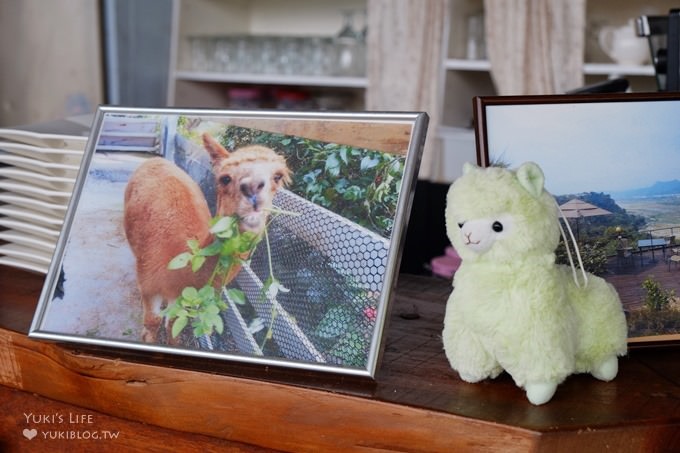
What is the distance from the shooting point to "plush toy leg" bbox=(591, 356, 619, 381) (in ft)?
2.58

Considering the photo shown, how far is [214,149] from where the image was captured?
88 centimetres

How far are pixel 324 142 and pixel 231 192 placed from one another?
0.11m

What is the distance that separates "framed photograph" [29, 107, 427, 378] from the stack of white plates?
0.13 m

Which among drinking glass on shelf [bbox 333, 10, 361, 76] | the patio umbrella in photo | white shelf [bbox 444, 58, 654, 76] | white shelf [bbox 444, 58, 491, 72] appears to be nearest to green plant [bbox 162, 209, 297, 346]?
the patio umbrella in photo

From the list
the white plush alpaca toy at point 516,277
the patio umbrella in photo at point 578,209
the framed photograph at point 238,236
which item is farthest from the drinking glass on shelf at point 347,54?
the white plush alpaca toy at point 516,277

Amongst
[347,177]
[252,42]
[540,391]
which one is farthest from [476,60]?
[540,391]

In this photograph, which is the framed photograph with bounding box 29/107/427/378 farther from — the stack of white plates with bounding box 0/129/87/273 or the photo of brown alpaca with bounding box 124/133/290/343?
the stack of white plates with bounding box 0/129/87/273

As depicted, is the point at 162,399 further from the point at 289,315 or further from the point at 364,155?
the point at 364,155

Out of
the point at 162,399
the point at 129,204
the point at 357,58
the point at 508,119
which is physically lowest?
Answer: the point at 162,399

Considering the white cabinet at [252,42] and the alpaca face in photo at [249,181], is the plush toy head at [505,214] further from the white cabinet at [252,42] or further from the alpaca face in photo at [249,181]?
the white cabinet at [252,42]

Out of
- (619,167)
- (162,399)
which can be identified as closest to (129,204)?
(162,399)

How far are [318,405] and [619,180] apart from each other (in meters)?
0.41

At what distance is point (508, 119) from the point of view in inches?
33.4

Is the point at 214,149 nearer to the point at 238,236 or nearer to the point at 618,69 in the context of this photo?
the point at 238,236
